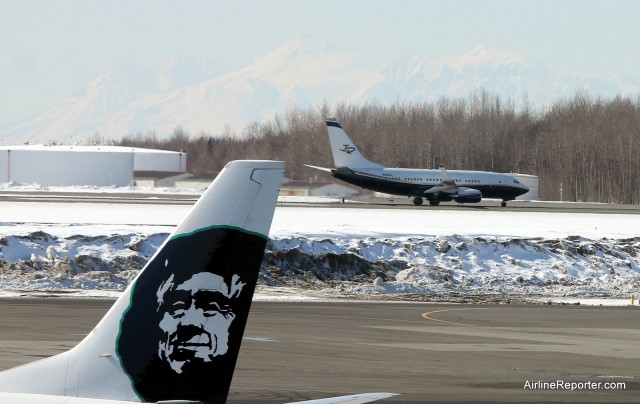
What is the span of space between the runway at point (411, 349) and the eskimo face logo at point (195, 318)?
28.2ft

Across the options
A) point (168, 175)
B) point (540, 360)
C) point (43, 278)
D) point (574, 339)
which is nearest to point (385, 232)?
point (43, 278)

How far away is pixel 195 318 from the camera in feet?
31.2

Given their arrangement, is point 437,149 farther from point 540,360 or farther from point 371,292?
point 540,360

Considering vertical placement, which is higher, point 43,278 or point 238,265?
point 238,265

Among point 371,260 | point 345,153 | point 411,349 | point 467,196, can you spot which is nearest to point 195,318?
point 411,349

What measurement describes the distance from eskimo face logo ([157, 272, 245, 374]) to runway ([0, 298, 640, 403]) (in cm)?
860

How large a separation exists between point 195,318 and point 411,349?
53.0ft

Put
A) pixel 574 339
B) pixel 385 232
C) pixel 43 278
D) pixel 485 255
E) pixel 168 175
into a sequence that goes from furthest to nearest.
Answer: pixel 168 175 → pixel 385 232 → pixel 485 255 → pixel 43 278 → pixel 574 339

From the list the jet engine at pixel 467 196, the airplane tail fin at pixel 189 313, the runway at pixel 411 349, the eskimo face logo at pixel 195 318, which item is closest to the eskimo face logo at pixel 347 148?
the jet engine at pixel 467 196

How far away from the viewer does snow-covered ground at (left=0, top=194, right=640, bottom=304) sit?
143 feet

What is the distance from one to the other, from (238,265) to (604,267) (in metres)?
44.3

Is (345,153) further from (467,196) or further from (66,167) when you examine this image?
(66,167)

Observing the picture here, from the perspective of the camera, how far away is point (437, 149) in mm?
158750

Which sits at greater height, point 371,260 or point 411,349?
point 371,260
